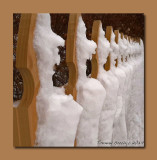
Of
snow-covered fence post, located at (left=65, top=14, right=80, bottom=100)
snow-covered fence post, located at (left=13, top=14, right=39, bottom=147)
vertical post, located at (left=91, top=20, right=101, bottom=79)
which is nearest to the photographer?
snow-covered fence post, located at (left=13, top=14, right=39, bottom=147)

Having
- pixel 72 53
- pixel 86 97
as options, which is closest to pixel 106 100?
pixel 86 97

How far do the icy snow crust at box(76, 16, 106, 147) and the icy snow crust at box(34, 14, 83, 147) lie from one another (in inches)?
3.8

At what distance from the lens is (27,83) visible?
21.8 inches

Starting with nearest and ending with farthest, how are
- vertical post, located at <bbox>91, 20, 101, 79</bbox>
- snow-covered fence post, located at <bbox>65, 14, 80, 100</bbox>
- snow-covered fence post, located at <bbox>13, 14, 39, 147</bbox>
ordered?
snow-covered fence post, located at <bbox>13, 14, 39, 147</bbox>, snow-covered fence post, located at <bbox>65, 14, 80, 100</bbox>, vertical post, located at <bbox>91, 20, 101, 79</bbox>

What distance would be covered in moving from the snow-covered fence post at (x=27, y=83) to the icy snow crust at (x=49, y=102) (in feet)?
0.05

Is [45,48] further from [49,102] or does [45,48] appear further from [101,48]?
[101,48]

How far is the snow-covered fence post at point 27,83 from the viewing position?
523mm

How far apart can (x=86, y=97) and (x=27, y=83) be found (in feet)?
0.66

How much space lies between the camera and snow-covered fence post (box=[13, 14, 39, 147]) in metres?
0.52

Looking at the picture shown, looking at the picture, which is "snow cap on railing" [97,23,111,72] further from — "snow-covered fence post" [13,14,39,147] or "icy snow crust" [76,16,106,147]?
"snow-covered fence post" [13,14,39,147]

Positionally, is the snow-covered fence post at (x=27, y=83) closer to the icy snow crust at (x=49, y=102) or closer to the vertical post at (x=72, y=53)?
the icy snow crust at (x=49, y=102)

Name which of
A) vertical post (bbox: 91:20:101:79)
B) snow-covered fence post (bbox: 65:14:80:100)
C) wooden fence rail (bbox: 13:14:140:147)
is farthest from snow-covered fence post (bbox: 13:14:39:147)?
vertical post (bbox: 91:20:101:79)

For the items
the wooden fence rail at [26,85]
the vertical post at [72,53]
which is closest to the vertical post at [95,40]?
the vertical post at [72,53]

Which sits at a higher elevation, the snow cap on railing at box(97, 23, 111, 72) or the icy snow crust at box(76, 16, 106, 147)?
the snow cap on railing at box(97, 23, 111, 72)
